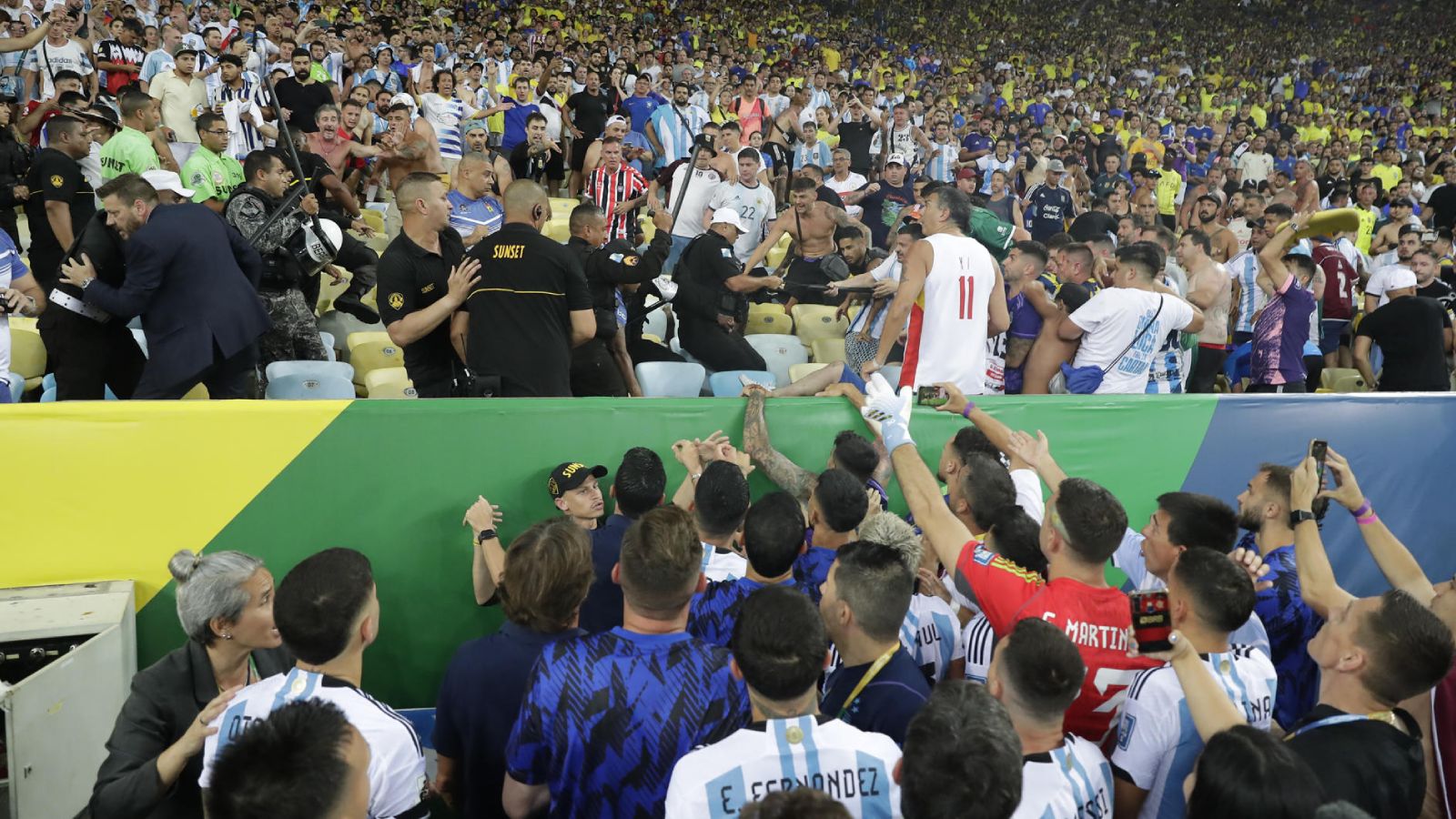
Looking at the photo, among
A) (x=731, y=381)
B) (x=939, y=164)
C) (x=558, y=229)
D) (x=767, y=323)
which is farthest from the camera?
(x=939, y=164)

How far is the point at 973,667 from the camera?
312 cm

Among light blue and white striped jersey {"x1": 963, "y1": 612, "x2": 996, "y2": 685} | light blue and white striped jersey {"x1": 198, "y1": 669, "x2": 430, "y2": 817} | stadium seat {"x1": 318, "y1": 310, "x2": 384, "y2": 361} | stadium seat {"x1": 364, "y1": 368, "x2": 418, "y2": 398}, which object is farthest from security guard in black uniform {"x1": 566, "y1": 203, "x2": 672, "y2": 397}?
light blue and white striped jersey {"x1": 198, "y1": 669, "x2": 430, "y2": 817}

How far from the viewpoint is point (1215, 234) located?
34.8ft

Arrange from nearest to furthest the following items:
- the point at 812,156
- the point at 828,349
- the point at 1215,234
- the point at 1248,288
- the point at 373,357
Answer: the point at 373,357 → the point at 828,349 → the point at 1248,288 → the point at 1215,234 → the point at 812,156

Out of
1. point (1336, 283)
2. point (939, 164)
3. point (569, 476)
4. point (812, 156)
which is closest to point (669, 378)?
point (569, 476)

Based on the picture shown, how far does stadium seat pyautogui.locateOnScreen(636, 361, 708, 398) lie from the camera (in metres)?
6.22

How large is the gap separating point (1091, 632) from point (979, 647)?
0.38 m

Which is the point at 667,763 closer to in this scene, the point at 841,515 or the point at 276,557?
the point at 841,515

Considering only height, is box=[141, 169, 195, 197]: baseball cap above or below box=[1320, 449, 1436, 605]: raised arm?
below

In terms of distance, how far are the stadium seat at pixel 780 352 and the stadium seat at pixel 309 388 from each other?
3.13 meters

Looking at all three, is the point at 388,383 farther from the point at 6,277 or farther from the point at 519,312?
the point at 6,277

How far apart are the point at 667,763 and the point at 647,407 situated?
194cm

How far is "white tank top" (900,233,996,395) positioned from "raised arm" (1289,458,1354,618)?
1.95 metres

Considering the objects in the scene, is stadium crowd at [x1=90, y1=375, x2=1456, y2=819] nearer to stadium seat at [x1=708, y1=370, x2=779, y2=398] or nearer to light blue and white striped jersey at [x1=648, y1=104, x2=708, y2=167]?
stadium seat at [x1=708, y1=370, x2=779, y2=398]
